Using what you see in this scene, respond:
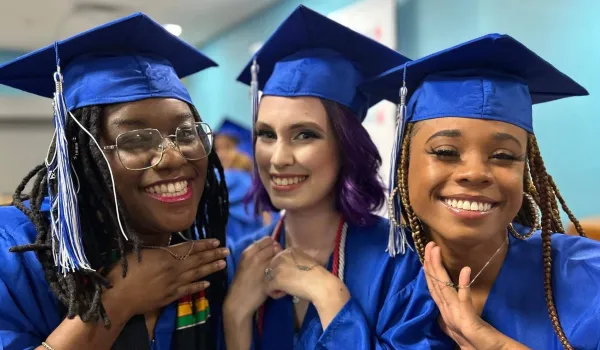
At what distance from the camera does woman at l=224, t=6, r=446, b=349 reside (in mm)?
1230

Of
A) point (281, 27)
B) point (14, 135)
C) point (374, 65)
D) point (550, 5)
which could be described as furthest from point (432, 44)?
point (14, 135)

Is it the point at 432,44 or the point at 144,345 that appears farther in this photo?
the point at 432,44

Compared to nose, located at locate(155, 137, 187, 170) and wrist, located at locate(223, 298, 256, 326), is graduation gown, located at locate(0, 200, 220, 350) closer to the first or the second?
wrist, located at locate(223, 298, 256, 326)

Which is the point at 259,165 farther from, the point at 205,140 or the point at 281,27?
the point at 281,27

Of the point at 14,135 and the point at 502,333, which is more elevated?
the point at 14,135

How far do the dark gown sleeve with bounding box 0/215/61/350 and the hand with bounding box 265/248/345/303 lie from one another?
20.2 inches

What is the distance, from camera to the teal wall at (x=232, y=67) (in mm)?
3434

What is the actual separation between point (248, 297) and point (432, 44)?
1.42 metres

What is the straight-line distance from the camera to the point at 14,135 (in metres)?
4.50

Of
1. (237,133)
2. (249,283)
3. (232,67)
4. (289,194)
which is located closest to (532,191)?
(289,194)

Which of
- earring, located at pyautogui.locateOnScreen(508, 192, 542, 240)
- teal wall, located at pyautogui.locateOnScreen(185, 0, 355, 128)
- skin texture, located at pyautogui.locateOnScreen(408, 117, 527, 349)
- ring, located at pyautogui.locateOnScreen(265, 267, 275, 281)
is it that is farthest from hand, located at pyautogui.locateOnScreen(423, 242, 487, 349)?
teal wall, located at pyautogui.locateOnScreen(185, 0, 355, 128)

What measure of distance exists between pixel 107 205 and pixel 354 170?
0.64 m

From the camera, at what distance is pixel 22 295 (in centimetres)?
101

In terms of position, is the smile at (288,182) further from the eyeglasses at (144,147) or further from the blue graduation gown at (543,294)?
the blue graduation gown at (543,294)
